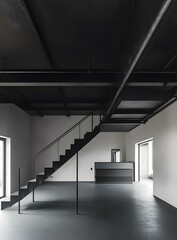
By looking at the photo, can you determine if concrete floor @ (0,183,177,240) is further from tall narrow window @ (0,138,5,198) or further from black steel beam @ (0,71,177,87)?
black steel beam @ (0,71,177,87)

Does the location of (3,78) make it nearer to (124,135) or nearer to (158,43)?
(158,43)

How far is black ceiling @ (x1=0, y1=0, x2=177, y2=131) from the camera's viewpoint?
3.72m

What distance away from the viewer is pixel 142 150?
52.9ft

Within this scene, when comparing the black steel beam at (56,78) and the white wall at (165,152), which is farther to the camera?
the white wall at (165,152)

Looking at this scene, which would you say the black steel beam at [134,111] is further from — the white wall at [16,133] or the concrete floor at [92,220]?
the white wall at [16,133]

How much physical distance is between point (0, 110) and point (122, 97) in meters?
5.07

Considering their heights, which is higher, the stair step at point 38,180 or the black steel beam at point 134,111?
the black steel beam at point 134,111

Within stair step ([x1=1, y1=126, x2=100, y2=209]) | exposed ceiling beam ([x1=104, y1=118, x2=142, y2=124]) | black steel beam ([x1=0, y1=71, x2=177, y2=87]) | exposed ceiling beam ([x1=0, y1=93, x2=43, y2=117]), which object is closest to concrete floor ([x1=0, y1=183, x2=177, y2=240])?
stair step ([x1=1, y1=126, x2=100, y2=209])

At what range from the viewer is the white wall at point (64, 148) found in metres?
14.7

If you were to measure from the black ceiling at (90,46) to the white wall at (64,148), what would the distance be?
7486mm

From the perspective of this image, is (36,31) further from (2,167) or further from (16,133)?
(16,133)

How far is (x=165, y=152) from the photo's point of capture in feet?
27.0

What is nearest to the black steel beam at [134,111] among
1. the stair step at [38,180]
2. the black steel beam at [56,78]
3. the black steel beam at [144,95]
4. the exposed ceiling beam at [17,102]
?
the black steel beam at [144,95]

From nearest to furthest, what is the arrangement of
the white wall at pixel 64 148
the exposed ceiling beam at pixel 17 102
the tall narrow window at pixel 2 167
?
the exposed ceiling beam at pixel 17 102, the tall narrow window at pixel 2 167, the white wall at pixel 64 148
